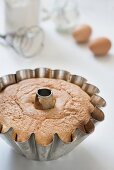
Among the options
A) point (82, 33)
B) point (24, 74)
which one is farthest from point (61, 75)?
point (82, 33)

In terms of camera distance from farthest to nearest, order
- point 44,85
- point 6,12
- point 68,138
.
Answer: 1. point 6,12
2. point 44,85
3. point 68,138

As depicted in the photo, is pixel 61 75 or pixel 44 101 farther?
pixel 61 75

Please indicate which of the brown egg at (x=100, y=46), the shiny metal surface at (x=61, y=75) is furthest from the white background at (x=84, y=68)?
the shiny metal surface at (x=61, y=75)

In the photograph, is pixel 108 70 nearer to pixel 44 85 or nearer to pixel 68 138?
pixel 44 85

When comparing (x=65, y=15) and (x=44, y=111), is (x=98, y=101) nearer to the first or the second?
(x=44, y=111)

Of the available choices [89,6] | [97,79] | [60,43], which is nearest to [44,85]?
[97,79]

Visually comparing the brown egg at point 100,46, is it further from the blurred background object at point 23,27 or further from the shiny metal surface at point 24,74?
the shiny metal surface at point 24,74
